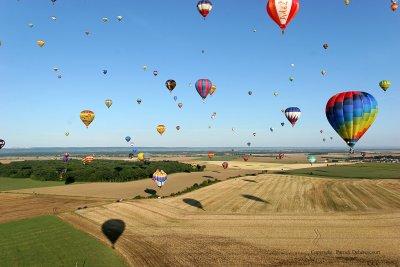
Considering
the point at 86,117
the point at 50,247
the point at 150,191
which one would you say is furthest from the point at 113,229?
the point at 86,117

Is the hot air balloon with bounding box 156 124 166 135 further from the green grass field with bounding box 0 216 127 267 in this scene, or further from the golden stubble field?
the green grass field with bounding box 0 216 127 267

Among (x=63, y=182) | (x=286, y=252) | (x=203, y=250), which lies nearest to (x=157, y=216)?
(x=203, y=250)

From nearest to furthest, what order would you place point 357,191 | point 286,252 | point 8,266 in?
point 8,266, point 286,252, point 357,191

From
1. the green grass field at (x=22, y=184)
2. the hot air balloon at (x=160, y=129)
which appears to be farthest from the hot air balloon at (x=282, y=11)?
the hot air balloon at (x=160, y=129)

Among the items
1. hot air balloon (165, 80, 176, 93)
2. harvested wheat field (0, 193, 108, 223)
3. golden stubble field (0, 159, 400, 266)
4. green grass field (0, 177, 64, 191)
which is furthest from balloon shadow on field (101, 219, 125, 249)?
hot air balloon (165, 80, 176, 93)

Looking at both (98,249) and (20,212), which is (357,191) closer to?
(98,249)

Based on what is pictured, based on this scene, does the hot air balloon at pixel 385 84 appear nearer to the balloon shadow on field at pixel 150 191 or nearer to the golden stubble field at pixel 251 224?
the golden stubble field at pixel 251 224
